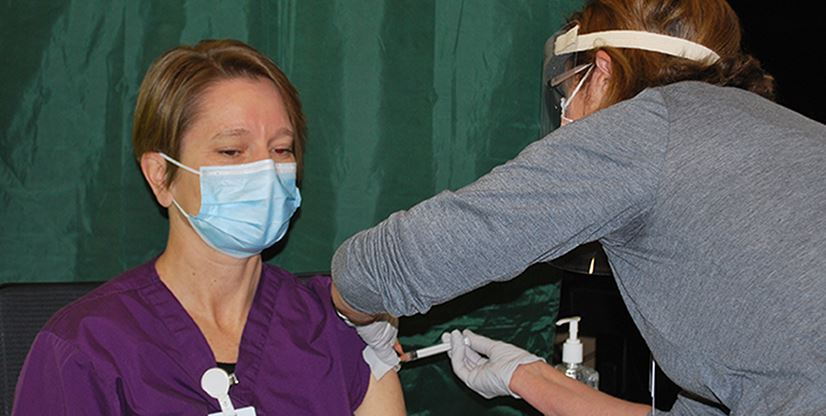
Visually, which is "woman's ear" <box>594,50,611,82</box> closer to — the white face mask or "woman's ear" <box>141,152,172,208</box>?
the white face mask

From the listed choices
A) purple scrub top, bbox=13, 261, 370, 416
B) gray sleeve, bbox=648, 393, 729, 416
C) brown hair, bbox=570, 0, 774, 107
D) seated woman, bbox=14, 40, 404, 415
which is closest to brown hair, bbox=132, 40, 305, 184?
seated woman, bbox=14, 40, 404, 415

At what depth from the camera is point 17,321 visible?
1.45 metres

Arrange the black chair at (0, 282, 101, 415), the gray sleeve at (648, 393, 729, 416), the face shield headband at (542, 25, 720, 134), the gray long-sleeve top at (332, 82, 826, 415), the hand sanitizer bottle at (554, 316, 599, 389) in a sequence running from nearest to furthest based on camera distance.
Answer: the gray long-sleeve top at (332, 82, 826, 415)
the face shield headband at (542, 25, 720, 134)
the gray sleeve at (648, 393, 729, 416)
the black chair at (0, 282, 101, 415)
the hand sanitizer bottle at (554, 316, 599, 389)

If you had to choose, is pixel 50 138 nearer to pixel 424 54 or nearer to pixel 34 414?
pixel 34 414

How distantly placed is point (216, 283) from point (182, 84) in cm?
34

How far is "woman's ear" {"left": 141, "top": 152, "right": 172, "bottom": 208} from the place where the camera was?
4.94 feet

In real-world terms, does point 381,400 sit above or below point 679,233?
below

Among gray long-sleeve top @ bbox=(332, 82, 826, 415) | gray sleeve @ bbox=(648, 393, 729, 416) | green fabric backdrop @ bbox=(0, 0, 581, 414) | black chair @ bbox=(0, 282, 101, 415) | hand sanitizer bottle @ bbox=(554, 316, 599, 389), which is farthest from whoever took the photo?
hand sanitizer bottle @ bbox=(554, 316, 599, 389)

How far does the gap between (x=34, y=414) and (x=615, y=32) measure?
3.31 feet

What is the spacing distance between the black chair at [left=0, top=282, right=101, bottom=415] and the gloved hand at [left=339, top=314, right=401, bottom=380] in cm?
50

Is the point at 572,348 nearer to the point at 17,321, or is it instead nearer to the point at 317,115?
the point at 317,115

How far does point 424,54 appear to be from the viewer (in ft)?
5.96

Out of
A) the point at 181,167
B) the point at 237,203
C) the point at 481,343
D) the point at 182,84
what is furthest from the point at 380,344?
the point at 182,84

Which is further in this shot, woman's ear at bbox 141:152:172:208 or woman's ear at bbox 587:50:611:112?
woman's ear at bbox 141:152:172:208
